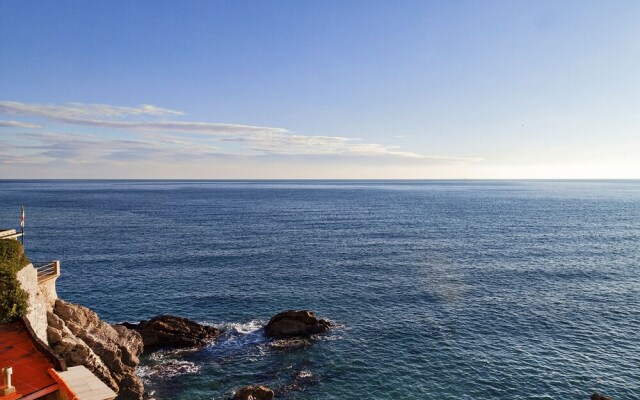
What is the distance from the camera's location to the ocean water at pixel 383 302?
117ft

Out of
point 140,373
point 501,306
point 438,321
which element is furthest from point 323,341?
point 501,306

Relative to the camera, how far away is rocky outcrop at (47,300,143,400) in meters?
31.2

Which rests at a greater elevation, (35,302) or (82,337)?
(35,302)

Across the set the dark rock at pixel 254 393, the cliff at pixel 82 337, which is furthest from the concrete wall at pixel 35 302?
the dark rock at pixel 254 393

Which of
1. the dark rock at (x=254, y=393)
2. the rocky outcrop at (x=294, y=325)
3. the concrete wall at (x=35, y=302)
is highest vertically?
the concrete wall at (x=35, y=302)

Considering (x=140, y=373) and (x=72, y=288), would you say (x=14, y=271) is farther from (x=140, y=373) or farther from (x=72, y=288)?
(x=72, y=288)

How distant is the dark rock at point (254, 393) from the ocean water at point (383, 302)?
1.30 m

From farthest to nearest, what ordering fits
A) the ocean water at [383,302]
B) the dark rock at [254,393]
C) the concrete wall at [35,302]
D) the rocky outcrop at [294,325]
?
the rocky outcrop at [294,325] < the ocean water at [383,302] < the dark rock at [254,393] < the concrete wall at [35,302]

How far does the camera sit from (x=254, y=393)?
105ft

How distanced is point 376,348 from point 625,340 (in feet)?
82.5

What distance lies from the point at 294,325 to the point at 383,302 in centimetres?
1439

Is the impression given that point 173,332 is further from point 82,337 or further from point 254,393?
point 254,393

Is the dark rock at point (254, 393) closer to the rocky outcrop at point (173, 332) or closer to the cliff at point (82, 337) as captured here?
the cliff at point (82, 337)

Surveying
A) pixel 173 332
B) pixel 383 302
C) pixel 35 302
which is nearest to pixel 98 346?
pixel 35 302
